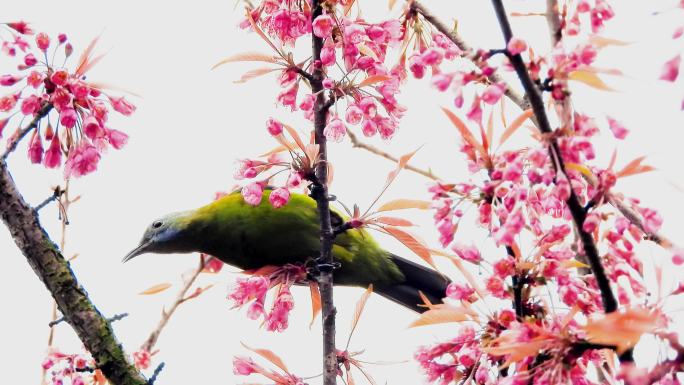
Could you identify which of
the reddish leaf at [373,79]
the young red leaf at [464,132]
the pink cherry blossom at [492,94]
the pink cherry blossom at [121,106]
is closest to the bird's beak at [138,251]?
the pink cherry blossom at [121,106]

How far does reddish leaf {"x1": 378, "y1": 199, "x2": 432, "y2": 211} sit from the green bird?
4.38 ft

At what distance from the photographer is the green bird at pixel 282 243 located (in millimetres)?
4402

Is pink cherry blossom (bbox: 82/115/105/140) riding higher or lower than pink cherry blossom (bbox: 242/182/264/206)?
higher

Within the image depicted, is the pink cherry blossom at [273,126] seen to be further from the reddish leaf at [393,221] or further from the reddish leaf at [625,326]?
the reddish leaf at [625,326]

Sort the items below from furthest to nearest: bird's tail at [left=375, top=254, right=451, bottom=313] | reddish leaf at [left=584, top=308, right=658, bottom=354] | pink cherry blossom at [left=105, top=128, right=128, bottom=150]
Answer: bird's tail at [left=375, top=254, right=451, bottom=313] → pink cherry blossom at [left=105, top=128, right=128, bottom=150] → reddish leaf at [left=584, top=308, right=658, bottom=354]

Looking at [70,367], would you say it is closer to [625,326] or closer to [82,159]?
[82,159]

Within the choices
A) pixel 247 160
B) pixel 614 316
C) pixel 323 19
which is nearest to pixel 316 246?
pixel 247 160

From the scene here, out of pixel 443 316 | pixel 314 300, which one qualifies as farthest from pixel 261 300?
pixel 443 316

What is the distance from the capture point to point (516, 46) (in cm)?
174

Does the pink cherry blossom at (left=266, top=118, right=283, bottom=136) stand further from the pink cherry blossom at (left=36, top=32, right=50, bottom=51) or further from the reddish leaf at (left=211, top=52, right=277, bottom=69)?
the pink cherry blossom at (left=36, top=32, right=50, bottom=51)

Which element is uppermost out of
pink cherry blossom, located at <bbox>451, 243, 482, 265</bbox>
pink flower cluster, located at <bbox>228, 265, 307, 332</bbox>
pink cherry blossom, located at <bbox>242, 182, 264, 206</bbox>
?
pink cherry blossom, located at <bbox>242, 182, 264, 206</bbox>

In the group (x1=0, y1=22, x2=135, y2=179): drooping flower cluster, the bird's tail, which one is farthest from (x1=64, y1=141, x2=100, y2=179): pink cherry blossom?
the bird's tail

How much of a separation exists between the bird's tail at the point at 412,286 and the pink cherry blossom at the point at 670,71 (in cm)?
307

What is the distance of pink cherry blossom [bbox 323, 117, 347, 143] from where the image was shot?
2850 mm
